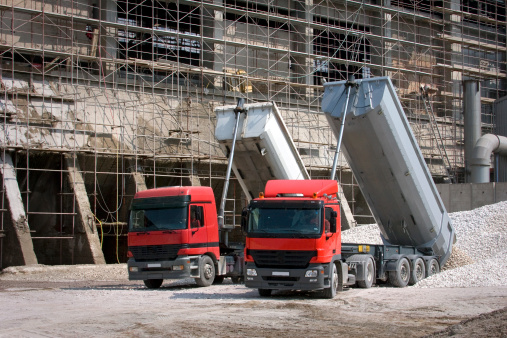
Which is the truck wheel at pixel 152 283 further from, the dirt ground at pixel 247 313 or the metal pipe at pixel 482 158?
the metal pipe at pixel 482 158

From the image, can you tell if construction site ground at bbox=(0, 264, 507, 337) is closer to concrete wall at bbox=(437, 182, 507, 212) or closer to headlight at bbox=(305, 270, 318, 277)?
headlight at bbox=(305, 270, 318, 277)

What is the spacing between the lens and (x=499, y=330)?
8148mm

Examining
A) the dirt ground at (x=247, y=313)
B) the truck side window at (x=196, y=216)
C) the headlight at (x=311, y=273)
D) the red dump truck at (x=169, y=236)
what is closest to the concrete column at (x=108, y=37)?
the red dump truck at (x=169, y=236)

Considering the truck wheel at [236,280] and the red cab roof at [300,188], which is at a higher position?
the red cab roof at [300,188]

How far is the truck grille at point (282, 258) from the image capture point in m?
13.1

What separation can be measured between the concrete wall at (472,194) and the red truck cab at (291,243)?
1827cm

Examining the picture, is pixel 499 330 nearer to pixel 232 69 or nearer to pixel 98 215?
pixel 98 215

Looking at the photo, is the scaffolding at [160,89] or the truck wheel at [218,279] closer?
the truck wheel at [218,279]

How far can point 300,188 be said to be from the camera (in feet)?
45.8

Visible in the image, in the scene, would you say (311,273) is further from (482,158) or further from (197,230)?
(482,158)

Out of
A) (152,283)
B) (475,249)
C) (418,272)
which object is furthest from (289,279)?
(475,249)

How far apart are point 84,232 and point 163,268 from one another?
7.30 m

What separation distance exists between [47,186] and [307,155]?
37.9 feet

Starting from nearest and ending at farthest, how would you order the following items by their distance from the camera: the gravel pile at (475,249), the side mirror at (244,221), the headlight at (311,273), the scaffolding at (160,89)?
the headlight at (311,273) → the side mirror at (244,221) → the gravel pile at (475,249) → the scaffolding at (160,89)
